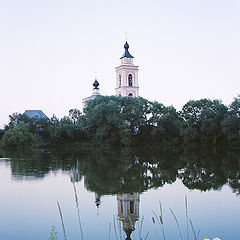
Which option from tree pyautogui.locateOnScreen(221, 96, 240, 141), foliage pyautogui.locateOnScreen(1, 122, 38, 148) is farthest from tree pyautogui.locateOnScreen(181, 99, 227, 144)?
foliage pyautogui.locateOnScreen(1, 122, 38, 148)

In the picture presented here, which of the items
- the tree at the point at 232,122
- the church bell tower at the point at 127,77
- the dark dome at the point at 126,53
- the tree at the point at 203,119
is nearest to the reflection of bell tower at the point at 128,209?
the tree at the point at 232,122

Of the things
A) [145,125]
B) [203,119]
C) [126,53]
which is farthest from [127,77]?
[203,119]

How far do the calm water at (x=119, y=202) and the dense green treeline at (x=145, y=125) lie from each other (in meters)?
21.4

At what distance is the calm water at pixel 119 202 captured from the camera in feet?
30.8

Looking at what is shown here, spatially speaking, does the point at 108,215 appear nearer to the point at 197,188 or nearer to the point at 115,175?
the point at 197,188

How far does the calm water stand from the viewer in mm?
9375

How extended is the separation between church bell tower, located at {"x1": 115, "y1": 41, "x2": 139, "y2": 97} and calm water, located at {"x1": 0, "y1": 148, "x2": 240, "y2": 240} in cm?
4663

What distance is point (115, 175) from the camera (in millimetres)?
20062

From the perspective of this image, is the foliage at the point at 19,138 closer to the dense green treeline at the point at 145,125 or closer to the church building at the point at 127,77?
the dense green treeline at the point at 145,125

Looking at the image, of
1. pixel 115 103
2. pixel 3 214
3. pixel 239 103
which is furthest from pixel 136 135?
pixel 3 214

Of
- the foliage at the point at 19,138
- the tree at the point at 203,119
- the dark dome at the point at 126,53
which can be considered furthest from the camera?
the dark dome at the point at 126,53

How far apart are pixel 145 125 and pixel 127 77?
2192 cm

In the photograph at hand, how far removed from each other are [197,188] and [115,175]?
572 cm

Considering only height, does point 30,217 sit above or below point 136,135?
below
